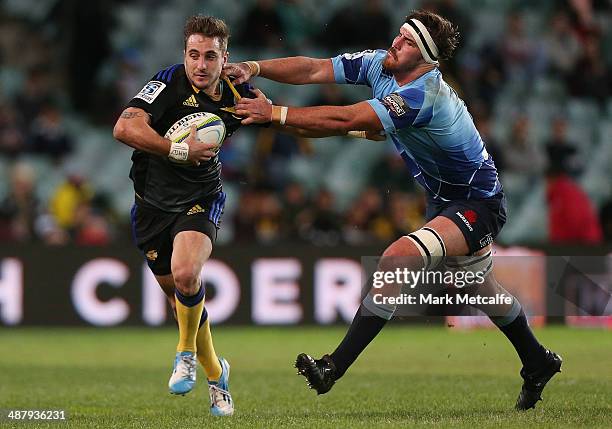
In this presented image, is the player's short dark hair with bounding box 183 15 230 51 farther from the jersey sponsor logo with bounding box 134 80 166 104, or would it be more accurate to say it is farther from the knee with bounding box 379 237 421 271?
the knee with bounding box 379 237 421 271

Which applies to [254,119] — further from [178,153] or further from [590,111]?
[590,111]

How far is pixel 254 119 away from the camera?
746cm

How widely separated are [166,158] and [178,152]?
13.1 inches

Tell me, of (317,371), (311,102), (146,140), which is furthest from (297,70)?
(311,102)

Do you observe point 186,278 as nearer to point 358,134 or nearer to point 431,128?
point 358,134

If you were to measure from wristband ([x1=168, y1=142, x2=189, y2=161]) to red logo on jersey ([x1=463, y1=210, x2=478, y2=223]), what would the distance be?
184 centimetres

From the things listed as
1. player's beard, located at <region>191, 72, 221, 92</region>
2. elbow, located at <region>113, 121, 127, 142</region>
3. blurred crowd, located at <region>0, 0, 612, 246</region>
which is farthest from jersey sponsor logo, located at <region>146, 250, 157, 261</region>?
blurred crowd, located at <region>0, 0, 612, 246</region>

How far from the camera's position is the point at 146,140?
7648 mm

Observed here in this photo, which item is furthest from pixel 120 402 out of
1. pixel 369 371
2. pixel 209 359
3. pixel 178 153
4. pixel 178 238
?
pixel 369 371


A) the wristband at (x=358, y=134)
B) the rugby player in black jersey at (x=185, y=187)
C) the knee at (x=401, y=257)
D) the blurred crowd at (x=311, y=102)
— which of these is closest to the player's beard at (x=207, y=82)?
the rugby player in black jersey at (x=185, y=187)

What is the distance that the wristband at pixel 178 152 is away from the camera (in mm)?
7715

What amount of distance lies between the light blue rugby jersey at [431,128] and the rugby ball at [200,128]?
3.15ft

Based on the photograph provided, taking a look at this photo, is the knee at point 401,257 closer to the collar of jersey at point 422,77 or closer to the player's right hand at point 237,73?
the collar of jersey at point 422,77

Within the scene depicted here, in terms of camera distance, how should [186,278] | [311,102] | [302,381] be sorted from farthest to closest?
[311,102] < [302,381] < [186,278]
